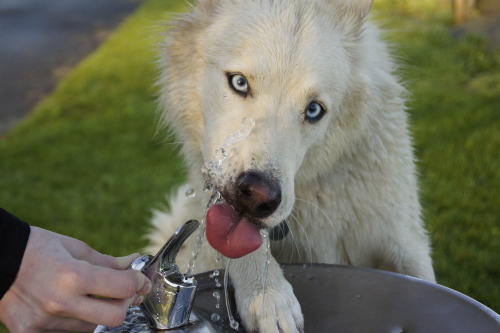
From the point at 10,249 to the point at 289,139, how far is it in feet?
3.49

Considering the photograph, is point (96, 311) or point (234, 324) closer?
point (96, 311)

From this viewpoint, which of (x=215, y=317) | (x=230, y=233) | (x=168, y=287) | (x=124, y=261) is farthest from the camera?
(x=230, y=233)

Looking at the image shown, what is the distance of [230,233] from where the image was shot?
2.03 meters

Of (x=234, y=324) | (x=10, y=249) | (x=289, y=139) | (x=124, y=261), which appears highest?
(x=289, y=139)

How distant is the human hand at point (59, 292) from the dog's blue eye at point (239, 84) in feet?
3.25

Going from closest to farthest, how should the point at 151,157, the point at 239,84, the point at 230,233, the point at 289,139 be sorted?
the point at 230,233
the point at 289,139
the point at 239,84
the point at 151,157

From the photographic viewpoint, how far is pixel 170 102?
114 inches

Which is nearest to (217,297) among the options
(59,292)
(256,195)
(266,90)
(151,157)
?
(256,195)

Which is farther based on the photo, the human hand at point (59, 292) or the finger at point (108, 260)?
the finger at point (108, 260)

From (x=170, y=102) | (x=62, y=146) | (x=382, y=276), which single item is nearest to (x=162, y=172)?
(x=62, y=146)

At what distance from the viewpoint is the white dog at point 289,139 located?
2.08 metres

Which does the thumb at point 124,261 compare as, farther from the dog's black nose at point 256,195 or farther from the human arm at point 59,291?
the dog's black nose at point 256,195

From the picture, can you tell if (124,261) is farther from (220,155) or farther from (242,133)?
(242,133)

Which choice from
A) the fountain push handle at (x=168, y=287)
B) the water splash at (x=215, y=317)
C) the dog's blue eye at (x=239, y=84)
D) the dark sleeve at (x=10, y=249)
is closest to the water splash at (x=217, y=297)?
the water splash at (x=215, y=317)
